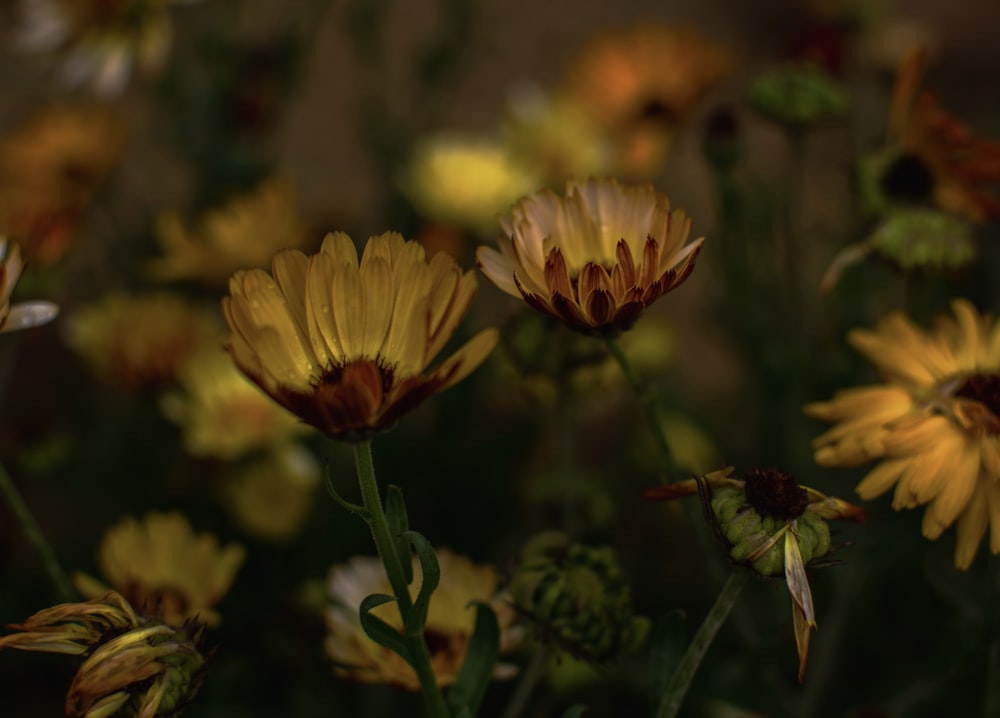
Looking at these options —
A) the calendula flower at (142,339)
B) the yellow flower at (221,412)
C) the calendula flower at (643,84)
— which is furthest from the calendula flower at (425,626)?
the calendula flower at (643,84)

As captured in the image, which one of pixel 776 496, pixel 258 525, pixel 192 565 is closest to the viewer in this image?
pixel 776 496

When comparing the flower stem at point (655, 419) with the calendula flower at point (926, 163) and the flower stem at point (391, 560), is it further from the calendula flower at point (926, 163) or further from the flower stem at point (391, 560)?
the calendula flower at point (926, 163)

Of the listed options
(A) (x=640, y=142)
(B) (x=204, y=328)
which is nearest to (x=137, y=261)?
(B) (x=204, y=328)

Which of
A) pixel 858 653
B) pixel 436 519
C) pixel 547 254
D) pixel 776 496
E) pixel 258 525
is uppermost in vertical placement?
pixel 547 254

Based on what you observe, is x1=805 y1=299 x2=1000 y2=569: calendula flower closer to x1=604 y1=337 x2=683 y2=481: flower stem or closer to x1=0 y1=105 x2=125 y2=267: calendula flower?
x1=604 y1=337 x2=683 y2=481: flower stem

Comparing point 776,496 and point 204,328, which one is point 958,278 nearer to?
point 776,496

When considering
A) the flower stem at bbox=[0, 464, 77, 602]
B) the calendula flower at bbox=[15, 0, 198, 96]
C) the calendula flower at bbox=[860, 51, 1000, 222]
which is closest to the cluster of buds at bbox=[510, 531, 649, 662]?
the flower stem at bbox=[0, 464, 77, 602]

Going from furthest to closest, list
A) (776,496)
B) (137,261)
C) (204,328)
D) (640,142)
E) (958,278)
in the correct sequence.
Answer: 1. (137,261)
2. (640,142)
3. (204,328)
4. (958,278)
5. (776,496)
